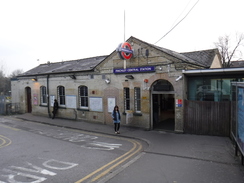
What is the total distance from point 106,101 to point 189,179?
9.15m

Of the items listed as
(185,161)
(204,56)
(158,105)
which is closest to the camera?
(185,161)

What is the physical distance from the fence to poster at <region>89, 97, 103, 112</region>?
6.34 m

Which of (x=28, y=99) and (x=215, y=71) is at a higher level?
(x=215, y=71)

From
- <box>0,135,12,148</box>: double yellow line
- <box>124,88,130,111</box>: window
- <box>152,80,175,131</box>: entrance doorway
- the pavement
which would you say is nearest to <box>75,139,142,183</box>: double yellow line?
the pavement

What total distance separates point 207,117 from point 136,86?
4.56 m

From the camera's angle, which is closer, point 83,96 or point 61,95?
point 83,96

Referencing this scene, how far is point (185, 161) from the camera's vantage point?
6914 millimetres

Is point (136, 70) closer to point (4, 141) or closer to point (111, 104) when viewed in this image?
point (111, 104)

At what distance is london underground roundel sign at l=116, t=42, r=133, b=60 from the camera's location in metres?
11.6

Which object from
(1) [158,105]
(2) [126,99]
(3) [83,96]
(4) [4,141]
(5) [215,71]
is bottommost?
(4) [4,141]

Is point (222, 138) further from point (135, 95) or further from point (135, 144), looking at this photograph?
point (135, 95)

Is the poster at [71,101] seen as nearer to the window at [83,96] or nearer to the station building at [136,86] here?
the station building at [136,86]

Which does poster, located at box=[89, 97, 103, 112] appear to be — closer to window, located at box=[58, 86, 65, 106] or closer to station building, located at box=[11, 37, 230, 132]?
station building, located at box=[11, 37, 230, 132]

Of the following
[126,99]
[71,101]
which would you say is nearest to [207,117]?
[126,99]
